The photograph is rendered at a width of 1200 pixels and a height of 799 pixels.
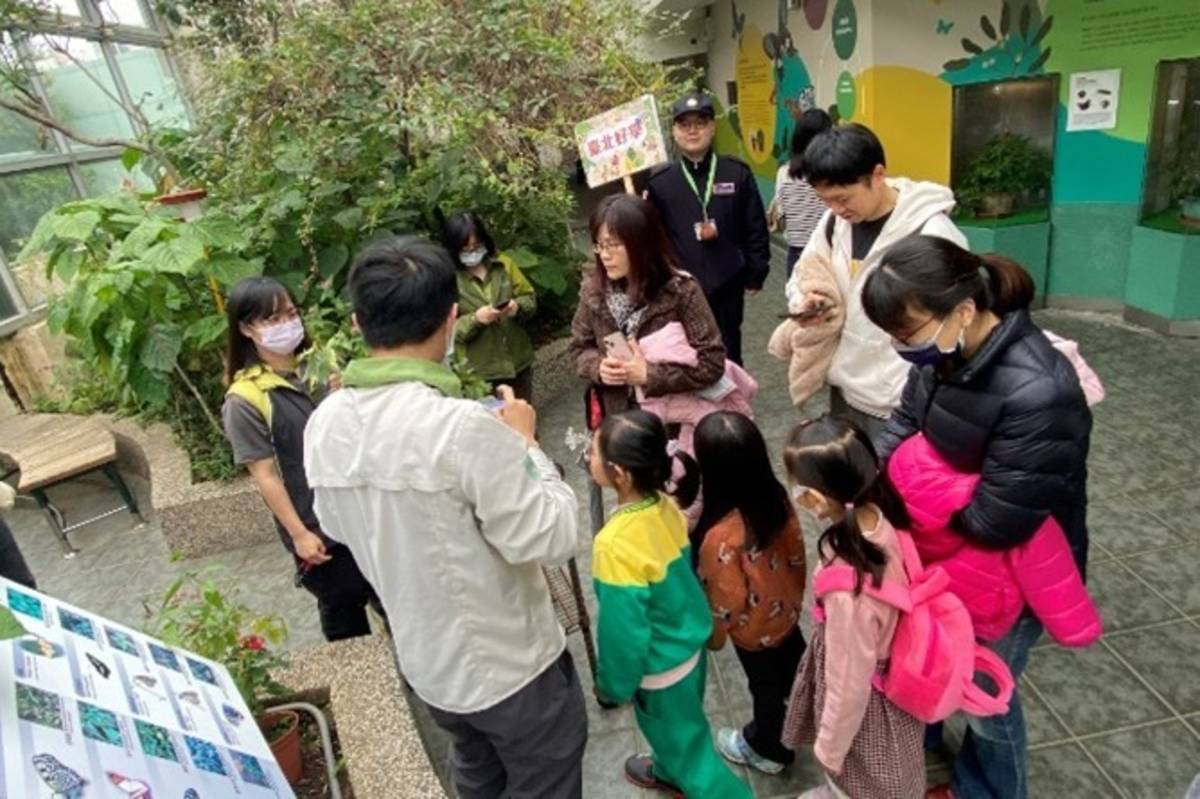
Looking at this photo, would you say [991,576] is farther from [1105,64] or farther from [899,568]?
[1105,64]

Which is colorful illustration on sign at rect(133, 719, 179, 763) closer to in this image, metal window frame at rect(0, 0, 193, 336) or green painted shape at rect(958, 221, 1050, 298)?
green painted shape at rect(958, 221, 1050, 298)

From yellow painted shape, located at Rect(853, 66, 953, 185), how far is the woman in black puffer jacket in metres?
4.53

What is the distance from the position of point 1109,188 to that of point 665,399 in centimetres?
447

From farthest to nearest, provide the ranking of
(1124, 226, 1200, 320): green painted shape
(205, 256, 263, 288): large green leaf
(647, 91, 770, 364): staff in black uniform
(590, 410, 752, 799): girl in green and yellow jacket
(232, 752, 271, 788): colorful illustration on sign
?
(1124, 226, 1200, 320): green painted shape
(647, 91, 770, 364): staff in black uniform
(205, 256, 263, 288): large green leaf
(590, 410, 752, 799): girl in green and yellow jacket
(232, 752, 271, 788): colorful illustration on sign

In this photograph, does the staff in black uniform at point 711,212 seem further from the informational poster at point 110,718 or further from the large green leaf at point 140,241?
the informational poster at point 110,718

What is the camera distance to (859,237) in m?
2.21

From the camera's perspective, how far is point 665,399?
2609 mm

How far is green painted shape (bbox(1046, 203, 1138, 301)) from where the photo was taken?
16.9 ft

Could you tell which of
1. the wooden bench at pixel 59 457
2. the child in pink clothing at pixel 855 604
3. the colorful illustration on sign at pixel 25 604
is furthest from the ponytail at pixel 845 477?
the wooden bench at pixel 59 457

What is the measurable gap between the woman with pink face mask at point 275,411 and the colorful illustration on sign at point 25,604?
0.97 m

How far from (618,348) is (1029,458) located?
1386 millimetres

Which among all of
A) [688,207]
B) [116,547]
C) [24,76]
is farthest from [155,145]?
[688,207]

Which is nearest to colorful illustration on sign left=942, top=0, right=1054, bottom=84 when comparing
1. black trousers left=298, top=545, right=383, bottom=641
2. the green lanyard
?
the green lanyard

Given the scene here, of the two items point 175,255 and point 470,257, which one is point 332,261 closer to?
point 175,255
